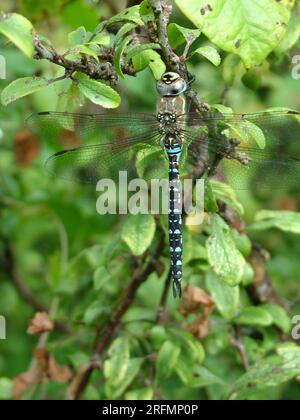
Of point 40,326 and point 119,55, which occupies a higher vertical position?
point 119,55

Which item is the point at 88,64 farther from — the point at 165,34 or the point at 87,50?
the point at 165,34

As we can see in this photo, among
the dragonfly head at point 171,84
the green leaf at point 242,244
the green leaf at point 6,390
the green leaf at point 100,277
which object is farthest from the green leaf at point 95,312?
the dragonfly head at point 171,84

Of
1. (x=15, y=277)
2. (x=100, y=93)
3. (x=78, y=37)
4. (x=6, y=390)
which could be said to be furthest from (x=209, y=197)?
(x=15, y=277)

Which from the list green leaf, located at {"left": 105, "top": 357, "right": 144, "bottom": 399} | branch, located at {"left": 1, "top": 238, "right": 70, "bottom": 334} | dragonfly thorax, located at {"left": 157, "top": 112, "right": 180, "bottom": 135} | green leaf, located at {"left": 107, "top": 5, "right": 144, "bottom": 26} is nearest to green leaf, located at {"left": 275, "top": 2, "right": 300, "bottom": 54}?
dragonfly thorax, located at {"left": 157, "top": 112, "right": 180, "bottom": 135}

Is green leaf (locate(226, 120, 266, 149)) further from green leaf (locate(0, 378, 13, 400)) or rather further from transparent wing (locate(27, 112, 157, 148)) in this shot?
green leaf (locate(0, 378, 13, 400))

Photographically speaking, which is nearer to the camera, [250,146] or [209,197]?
[209,197]
